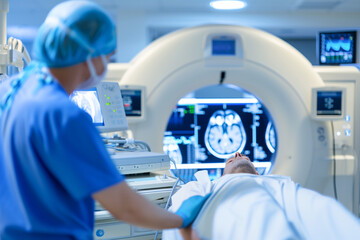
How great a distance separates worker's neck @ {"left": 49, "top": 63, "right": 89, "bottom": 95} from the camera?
0.92 metres

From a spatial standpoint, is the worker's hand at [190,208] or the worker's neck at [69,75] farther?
the worker's hand at [190,208]

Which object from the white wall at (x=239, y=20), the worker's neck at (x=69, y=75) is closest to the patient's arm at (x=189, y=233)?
the worker's neck at (x=69, y=75)

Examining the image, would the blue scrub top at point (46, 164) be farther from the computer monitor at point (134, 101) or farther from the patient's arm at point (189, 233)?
the computer monitor at point (134, 101)

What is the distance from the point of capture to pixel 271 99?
2369 mm

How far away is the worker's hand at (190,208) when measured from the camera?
1.21 m

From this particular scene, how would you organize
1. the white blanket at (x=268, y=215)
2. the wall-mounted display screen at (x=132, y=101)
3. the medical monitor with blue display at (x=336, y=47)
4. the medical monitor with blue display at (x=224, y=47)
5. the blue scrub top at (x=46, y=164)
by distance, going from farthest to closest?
the medical monitor with blue display at (x=336, y=47) → the medical monitor with blue display at (x=224, y=47) → the wall-mounted display screen at (x=132, y=101) → the white blanket at (x=268, y=215) → the blue scrub top at (x=46, y=164)

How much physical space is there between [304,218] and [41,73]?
85cm

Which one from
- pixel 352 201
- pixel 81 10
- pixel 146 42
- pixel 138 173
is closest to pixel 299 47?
pixel 146 42

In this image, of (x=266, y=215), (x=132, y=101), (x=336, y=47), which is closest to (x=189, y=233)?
(x=266, y=215)

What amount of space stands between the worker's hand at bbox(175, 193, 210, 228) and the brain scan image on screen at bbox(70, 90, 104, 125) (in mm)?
662

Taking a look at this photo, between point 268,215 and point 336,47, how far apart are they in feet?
6.50

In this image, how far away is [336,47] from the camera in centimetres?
285

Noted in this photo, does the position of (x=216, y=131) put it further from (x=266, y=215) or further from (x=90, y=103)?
(x=266, y=215)

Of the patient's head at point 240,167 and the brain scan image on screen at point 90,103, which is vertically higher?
the brain scan image on screen at point 90,103
